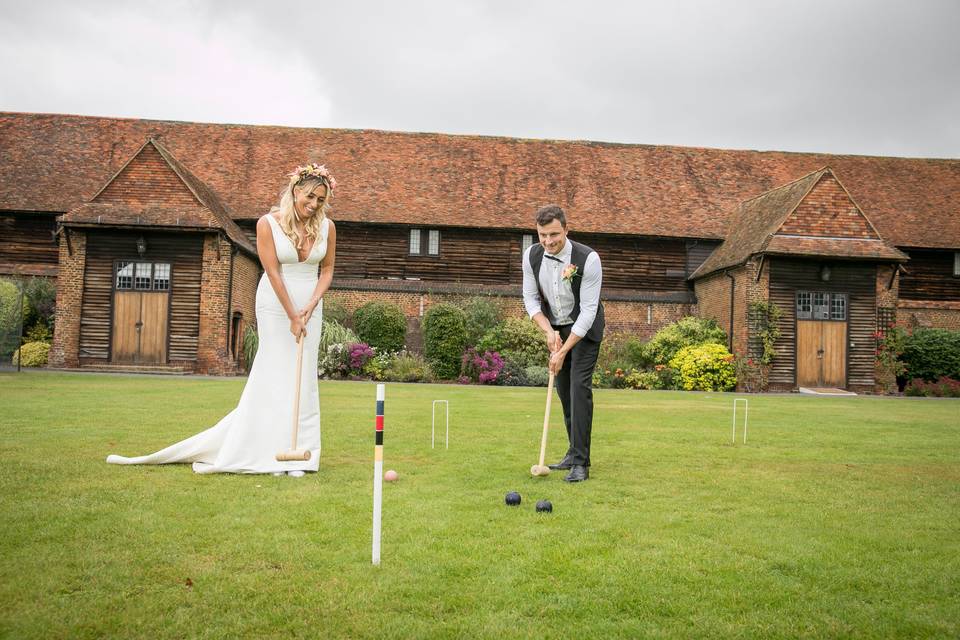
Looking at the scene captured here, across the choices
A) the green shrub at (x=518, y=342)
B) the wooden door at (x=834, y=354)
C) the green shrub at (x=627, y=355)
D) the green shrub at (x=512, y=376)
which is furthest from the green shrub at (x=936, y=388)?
the green shrub at (x=512, y=376)

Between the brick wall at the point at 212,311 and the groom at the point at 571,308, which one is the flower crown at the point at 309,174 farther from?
the brick wall at the point at 212,311

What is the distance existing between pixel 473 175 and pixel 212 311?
11908mm

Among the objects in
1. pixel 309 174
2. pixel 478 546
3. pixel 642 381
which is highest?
pixel 309 174

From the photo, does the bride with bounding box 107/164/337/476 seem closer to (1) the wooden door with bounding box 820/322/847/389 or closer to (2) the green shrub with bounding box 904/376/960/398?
(1) the wooden door with bounding box 820/322/847/389

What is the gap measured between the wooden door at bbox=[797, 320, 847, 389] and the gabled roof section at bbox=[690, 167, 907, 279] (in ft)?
8.38

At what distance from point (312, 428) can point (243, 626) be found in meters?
3.80

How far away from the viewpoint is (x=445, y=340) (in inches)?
1021

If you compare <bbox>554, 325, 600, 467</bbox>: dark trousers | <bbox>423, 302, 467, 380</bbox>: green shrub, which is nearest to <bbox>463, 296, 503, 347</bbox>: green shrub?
<bbox>423, 302, 467, 380</bbox>: green shrub

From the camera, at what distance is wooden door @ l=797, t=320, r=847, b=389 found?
25.7 meters

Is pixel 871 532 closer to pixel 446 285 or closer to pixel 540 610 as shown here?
pixel 540 610

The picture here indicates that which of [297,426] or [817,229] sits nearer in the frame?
[297,426]

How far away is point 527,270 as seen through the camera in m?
7.46

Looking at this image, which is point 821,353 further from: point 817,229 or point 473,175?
point 473,175

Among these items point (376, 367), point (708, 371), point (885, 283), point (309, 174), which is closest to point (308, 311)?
point (309, 174)
